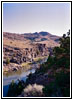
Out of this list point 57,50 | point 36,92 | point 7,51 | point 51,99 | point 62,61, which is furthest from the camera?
point 7,51

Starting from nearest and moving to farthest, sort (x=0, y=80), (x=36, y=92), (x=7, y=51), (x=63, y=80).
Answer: (x=0, y=80) < (x=36, y=92) < (x=63, y=80) < (x=7, y=51)

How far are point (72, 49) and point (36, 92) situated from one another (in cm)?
534

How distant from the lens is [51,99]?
1184cm

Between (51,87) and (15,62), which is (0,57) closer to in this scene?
(51,87)

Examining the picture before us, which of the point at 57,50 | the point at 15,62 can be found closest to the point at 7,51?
the point at 15,62

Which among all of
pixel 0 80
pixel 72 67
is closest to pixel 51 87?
pixel 72 67

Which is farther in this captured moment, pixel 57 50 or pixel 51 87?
pixel 57 50

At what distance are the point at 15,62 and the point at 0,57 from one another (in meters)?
64.5

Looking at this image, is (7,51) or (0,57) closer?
(0,57)

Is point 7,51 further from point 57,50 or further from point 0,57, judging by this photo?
point 0,57

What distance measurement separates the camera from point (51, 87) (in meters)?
17.5

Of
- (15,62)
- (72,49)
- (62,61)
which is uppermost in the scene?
(72,49)

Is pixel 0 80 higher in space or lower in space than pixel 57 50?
lower

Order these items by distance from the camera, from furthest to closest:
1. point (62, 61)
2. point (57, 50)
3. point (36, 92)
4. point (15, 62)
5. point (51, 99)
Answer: point (15, 62) → point (57, 50) → point (62, 61) → point (36, 92) → point (51, 99)
